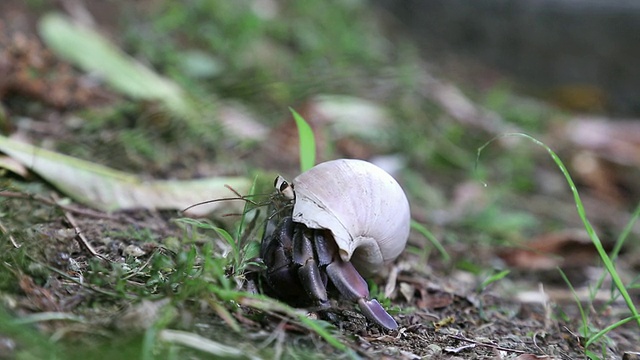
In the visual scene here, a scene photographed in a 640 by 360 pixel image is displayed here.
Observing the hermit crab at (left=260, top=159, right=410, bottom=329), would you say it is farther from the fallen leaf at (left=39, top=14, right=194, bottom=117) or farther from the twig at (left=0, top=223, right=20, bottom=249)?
the fallen leaf at (left=39, top=14, right=194, bottom=117)

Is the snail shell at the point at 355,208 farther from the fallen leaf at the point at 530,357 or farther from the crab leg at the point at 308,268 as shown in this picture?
the fallen leaf at the point at 530,357

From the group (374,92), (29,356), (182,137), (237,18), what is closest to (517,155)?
(374,92)

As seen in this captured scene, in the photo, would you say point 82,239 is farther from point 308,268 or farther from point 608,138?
point 608,138

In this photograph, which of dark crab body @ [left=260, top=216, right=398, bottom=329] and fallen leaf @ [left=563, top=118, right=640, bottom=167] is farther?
fallen leaf @ [left=563, top=118, right=640, bottom=167]

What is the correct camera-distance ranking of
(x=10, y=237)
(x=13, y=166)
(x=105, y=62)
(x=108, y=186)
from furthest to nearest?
1. (x=105, y=62)
2. (x=108, y=186)
3. (x=13, y=166)
4. (x=10, y=237)

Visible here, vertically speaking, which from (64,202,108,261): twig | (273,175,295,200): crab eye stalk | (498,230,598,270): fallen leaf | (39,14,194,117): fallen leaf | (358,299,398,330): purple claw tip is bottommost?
(498,230,598,270): fallen leaf

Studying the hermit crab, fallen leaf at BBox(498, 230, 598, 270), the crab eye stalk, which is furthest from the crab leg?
fallen leaf at BBox(498, 230, 598, 270)

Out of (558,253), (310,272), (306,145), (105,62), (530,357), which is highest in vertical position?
(105,62)

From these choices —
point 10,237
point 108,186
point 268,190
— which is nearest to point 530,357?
point 268,190
